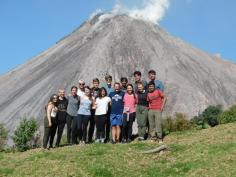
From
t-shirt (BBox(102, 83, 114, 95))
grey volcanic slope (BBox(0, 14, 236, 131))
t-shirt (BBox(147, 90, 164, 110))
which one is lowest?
t-shirt (BBox(147, 90, 164, 110))

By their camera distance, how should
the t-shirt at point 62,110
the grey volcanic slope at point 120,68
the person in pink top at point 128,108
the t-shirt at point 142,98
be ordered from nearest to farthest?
the t-shirt at point 142,98, the person in pink top at point 128,108, the t-shirt at point 62,110, the grey volcanic slope at point 120,68

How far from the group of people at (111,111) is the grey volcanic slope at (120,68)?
217ft

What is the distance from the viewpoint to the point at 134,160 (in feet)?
59.2

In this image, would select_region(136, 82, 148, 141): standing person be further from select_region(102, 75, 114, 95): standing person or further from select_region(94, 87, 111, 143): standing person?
select_region(102, 75, 114, 95): standing person

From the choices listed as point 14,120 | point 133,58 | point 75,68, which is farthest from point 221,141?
point 133,58

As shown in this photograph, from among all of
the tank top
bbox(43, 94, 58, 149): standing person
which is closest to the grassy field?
bbox(43, 94, 58, 149): standing person

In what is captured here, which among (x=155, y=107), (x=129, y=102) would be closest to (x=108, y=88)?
(x=129, y=102)

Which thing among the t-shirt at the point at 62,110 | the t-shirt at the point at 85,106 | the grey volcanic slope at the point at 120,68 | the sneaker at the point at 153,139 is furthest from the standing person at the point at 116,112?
the grey volcanic slope at the point at 120,68

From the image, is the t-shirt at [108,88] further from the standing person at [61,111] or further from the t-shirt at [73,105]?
the standing person at [61,111]

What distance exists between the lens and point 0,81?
129625 millimetres

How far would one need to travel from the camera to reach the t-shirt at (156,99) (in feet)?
71.5

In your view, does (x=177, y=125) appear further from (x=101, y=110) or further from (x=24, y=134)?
(x=101, y=110)

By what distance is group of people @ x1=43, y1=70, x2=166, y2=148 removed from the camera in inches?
872

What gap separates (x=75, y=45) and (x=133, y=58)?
857 inches
